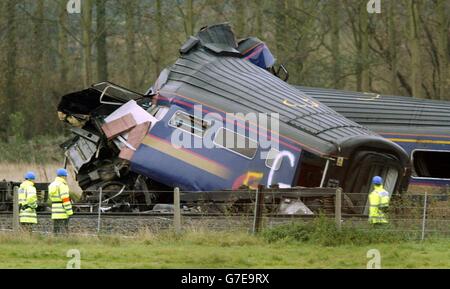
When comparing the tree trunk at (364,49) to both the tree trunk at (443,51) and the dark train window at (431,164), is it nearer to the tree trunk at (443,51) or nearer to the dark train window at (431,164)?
the tree trunk at (443,51)

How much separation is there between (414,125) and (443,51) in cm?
1704

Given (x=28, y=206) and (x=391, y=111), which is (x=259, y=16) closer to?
(x=391, y=111)

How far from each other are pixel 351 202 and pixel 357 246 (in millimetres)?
2678

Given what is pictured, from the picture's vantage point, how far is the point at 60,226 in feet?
54.6

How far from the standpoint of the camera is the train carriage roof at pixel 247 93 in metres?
18.4

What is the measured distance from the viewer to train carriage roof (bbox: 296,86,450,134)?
22.5m

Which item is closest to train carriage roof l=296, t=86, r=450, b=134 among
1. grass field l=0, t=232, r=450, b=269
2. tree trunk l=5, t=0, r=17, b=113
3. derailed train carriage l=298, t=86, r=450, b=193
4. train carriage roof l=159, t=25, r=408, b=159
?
derailed train carriage l=298, t=86, r=450, b=193

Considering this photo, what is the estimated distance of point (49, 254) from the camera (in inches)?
547

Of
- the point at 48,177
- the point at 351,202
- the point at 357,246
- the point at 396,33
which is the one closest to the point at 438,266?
the point at 357,246

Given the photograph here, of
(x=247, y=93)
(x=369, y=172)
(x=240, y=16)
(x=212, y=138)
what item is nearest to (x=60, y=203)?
(x=212, y=138)

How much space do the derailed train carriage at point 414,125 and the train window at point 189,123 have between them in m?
5.10

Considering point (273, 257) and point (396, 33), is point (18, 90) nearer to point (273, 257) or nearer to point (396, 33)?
point (396, 33)

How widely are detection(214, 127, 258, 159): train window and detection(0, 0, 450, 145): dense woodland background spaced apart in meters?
16.5

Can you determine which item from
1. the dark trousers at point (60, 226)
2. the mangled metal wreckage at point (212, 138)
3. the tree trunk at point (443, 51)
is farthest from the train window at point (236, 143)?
the tree trunk at point (443, 51)
